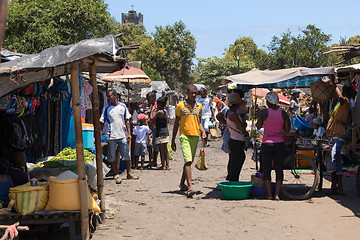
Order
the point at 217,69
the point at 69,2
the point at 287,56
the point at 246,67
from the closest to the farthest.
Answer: the point at 69,2
the point at 287,56
the point at 246,67
the point at 217,69

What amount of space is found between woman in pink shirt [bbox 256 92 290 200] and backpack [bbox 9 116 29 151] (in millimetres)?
4367

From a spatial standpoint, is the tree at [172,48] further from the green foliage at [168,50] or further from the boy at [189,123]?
the boy at [189,123]

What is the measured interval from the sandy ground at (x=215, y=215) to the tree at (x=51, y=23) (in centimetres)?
1571

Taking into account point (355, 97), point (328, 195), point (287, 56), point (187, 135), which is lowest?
point (328, 195)

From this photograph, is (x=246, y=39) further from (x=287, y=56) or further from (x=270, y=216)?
(x=270, y=216)

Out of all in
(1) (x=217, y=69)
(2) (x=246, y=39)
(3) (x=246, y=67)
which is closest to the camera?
(3) (x=246, y=67)

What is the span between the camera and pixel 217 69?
76.6 meters

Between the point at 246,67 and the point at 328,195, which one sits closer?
the point at 328,195

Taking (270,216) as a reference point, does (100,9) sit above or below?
above

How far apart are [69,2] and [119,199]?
18.5 metres

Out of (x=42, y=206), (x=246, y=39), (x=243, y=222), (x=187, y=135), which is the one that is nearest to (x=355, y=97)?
(x=187, y=135)

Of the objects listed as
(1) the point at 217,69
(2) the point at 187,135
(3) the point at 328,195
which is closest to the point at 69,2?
(2) the point at 187,135

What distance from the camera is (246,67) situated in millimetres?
70312

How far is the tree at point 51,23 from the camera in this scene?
24188 mm
